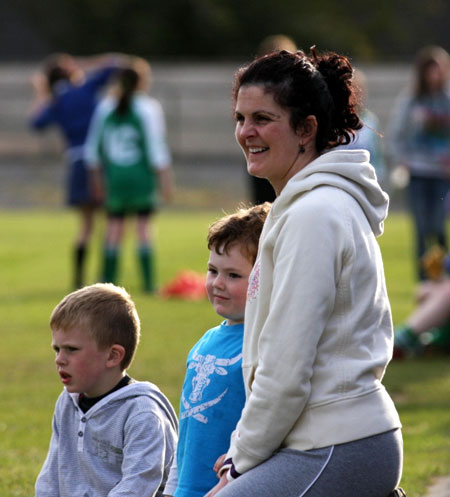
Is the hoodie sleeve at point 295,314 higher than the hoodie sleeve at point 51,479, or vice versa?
the hoodie sleeve at point 295,314

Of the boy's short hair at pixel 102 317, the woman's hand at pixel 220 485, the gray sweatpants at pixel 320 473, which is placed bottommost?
the woman's hand at pixel 220 485

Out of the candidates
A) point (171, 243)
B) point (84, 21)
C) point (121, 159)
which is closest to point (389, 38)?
point (84, 21)

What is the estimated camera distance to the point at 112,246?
11.9 m

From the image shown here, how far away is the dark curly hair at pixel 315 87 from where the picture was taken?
11.1ft

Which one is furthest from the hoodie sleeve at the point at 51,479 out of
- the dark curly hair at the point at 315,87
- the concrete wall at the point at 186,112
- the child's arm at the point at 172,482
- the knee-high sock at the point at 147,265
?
the concrete wall at the point at 186,112

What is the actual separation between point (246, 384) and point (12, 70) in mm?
35971

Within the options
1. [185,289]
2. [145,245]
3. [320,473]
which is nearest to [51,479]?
[320,473]

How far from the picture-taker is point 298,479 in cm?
320

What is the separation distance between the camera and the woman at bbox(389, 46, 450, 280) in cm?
1168

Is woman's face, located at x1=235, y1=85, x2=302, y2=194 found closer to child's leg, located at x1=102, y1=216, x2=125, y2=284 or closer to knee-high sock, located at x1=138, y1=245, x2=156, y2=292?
child's leg, located at x1=102, y1=216, x2=125, y2=284

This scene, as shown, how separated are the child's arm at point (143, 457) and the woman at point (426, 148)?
7.99 m

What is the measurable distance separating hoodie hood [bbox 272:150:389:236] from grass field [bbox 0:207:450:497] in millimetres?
2298

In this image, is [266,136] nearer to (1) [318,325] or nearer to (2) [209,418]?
(1) [318,325]

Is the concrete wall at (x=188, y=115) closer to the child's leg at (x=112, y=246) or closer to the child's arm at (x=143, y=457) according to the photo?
the child's leg at (x=112, y=246)
